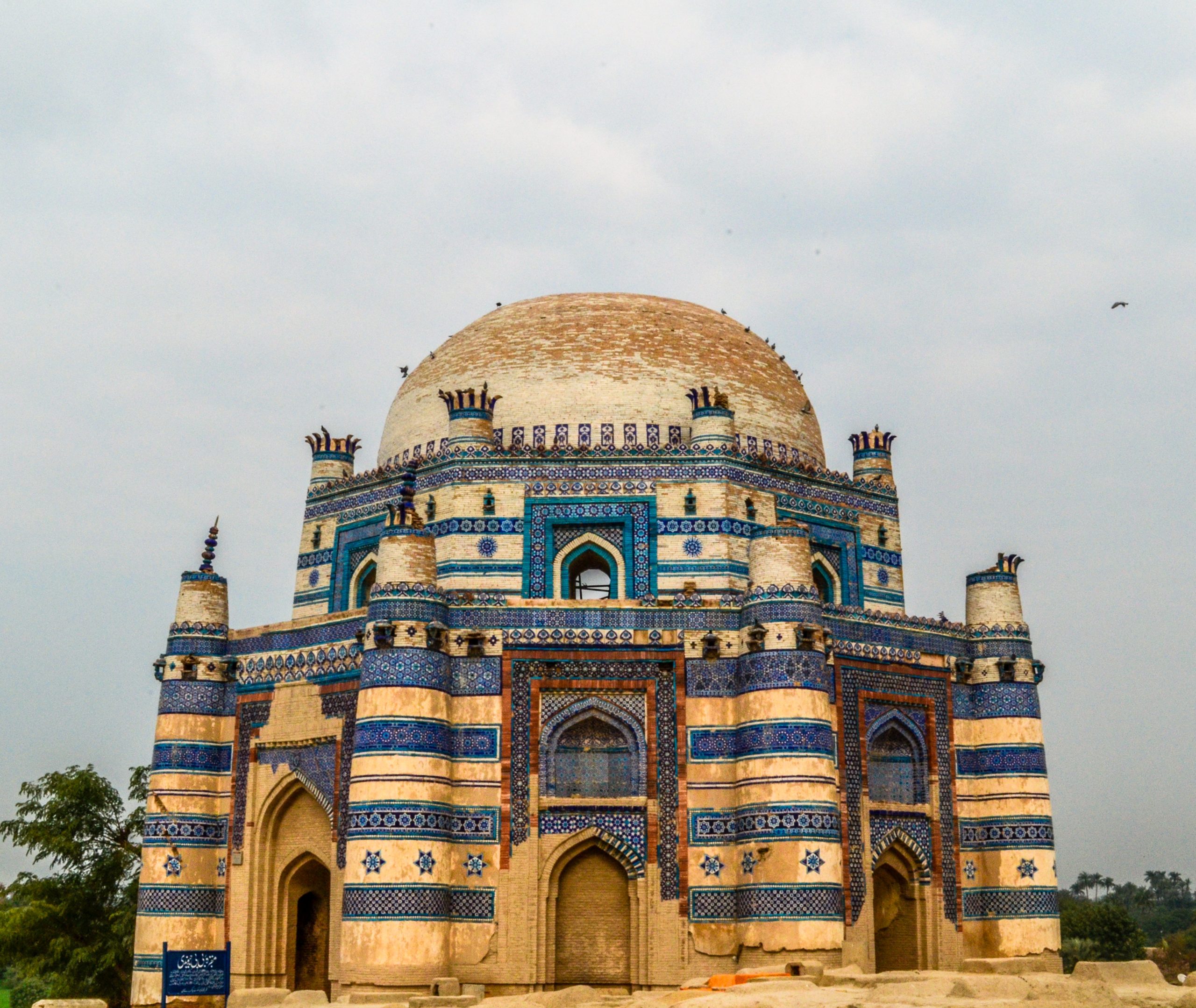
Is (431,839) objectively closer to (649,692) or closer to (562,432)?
(649,692)

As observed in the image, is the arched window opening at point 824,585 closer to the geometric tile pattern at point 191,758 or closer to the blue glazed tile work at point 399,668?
the blue glazed tile work at point 399,668

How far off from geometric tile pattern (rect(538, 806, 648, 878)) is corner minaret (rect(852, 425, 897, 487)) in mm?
8539

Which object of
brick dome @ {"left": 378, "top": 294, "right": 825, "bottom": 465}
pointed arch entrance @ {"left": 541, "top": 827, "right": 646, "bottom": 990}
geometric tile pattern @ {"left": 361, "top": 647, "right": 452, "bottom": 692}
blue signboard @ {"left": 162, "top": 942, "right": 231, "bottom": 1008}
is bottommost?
blue signboard @ {"left": 162, "top": 942, "right": 231, "bottom": 1008}

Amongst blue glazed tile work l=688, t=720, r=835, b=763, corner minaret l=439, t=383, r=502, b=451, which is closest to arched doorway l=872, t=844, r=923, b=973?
blue glazed tile work l=688, t=720, r=835, b=763

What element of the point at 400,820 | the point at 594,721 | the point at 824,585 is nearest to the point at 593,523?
the point at 594,721

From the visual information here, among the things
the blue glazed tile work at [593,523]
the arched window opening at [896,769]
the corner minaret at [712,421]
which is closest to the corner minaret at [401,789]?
the blue glazed tile work at [593,523]

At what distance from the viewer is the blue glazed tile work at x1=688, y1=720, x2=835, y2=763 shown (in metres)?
22.9

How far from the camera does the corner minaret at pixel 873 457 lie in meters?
29.2

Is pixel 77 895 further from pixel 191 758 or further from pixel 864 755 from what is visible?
pixel 864 755

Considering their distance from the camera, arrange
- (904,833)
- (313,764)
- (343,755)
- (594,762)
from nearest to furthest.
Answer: (594,762) < (343,755) < (313,764) < (904,833)

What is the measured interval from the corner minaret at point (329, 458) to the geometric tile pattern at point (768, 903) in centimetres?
1060

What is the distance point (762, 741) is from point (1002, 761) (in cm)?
498

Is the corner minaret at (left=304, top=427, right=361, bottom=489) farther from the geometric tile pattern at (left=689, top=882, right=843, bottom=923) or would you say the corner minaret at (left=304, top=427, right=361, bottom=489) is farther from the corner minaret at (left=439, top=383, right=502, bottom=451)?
the geometric tile pattern at (left=689, top=882, right=843, bottom=923)

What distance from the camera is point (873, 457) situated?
29.4 meters
